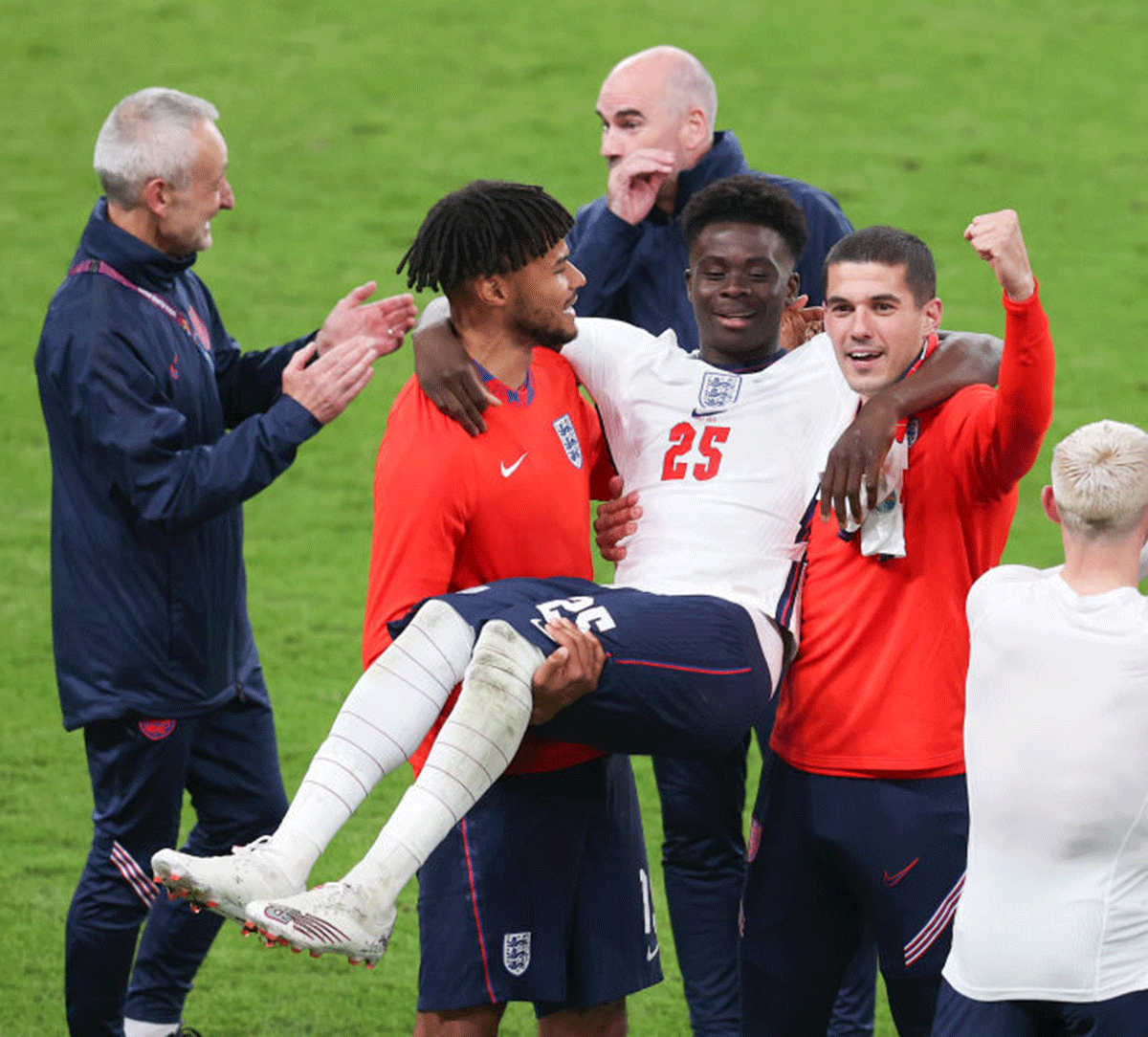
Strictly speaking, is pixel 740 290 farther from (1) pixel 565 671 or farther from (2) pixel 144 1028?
(2) pixel 144 1028

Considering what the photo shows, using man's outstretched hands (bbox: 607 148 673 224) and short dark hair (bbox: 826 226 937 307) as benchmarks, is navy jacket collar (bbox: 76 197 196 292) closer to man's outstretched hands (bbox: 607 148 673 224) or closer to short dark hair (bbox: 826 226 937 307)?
man's outstretched hands (bbox: 607 148 673 224)

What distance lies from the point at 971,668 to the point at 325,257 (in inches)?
345

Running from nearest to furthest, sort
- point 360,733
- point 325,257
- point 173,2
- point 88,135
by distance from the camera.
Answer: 1. point 360,733
2. point 325,257
3. point 88,135
4. point 173,2

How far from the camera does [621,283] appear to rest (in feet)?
17.2

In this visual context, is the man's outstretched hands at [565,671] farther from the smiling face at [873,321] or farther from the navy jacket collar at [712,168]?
the navy jacket collar at [712,168]

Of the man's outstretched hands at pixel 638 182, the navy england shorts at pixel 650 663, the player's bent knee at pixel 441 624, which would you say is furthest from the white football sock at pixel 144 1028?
the man's outstretched hands at pixel 638 182

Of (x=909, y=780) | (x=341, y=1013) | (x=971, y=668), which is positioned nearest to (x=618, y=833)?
(x=909, y=780)

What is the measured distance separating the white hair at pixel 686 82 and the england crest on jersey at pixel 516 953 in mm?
2454

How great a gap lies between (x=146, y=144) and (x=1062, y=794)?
2.72 meters

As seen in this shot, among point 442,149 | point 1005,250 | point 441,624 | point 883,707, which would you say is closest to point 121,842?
point 441,624

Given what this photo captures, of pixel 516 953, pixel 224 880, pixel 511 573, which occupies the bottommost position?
pixel 516 953

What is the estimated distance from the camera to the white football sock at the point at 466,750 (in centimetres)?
347

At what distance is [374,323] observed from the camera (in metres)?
4.75

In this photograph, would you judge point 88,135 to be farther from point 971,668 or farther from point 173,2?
point 971,668
